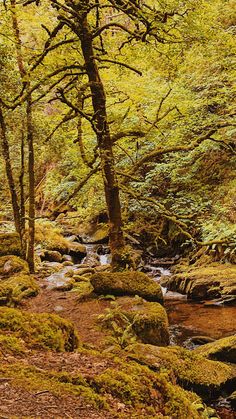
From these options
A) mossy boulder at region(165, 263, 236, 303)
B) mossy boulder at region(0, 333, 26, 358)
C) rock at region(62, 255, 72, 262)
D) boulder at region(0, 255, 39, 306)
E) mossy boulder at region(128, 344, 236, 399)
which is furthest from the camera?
rock at region(62, 255, 72, 262)

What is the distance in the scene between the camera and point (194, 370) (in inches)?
209

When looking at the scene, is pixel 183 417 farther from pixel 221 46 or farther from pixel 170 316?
pixel 221 46

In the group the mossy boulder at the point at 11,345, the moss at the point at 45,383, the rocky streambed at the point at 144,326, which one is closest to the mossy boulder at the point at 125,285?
the rocky streambed at the point at 144,326

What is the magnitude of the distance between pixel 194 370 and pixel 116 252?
136 inches

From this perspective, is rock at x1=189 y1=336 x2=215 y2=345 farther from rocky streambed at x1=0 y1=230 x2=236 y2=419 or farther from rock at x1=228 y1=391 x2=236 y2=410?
rock at x1=228 y1=391 x2=236 y2=410

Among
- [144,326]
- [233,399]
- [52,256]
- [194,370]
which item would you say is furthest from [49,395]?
[52,256]

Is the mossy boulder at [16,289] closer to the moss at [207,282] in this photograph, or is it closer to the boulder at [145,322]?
the boulder at [145,322]

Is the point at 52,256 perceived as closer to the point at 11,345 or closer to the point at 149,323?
the point at 149,323

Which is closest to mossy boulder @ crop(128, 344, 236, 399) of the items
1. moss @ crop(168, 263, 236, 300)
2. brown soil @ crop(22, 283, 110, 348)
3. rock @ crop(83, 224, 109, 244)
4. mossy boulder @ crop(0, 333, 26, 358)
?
brown soil @ crop(22, 283, 110, 348)

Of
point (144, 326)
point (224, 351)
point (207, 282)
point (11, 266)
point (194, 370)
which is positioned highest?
point (11, 266)

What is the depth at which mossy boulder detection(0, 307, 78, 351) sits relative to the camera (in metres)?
3.47

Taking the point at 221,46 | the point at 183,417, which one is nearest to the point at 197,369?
the point at 183,417

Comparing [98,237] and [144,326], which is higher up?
[98,237]

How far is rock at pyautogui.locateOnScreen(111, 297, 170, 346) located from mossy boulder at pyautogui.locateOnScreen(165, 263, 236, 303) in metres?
4.31
